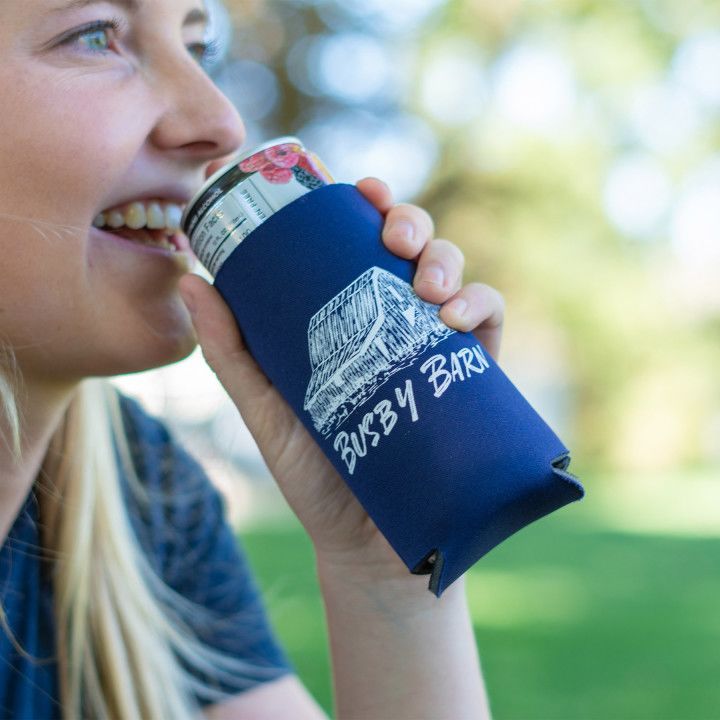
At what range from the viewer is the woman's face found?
1.17 meters

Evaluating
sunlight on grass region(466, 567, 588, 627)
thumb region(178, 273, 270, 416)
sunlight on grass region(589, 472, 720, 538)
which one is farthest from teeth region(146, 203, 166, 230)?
sunlight on grass region(589, 472, 720, 538)

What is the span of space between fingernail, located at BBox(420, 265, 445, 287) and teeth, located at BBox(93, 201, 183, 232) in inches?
13.0

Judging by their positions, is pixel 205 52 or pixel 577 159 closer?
pixel 205 52

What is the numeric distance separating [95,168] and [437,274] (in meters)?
0.42

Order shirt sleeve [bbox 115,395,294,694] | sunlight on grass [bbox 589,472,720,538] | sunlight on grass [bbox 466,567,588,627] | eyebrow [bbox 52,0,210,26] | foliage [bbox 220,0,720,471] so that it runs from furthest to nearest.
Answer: foliage [bbox 220,0,720,471] → sunlight on grass [bbox 589,472,720,538] → sunlight on grass [bbox 466,567,588,627] → shirt sleeve [bbox 115,395,294,694] → eyebrow [bbox 52,0,210,26]

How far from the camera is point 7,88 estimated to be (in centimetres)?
116

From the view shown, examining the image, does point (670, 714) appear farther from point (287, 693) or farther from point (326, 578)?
point (326, 578)

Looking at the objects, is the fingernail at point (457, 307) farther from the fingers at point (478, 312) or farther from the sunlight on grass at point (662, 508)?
the sunlight on grass at point (662, 508)

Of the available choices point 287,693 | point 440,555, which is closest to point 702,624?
point 287,693

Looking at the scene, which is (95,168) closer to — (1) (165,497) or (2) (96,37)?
(2) (96,37)

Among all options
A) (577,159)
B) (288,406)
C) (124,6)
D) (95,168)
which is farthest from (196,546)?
(577,159)

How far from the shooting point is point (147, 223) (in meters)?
1.27

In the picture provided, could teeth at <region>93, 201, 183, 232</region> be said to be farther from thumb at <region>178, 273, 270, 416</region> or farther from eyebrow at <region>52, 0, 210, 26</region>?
eyebrow at <region>52, 0, 210, 26</region>

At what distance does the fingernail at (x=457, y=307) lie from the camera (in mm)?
1052
